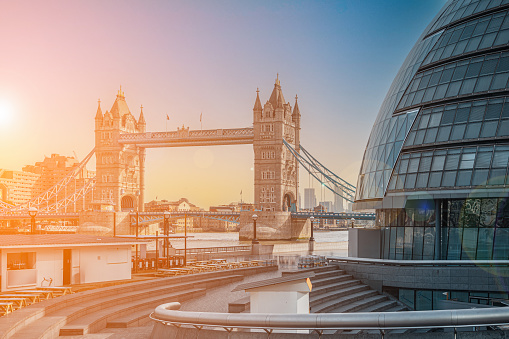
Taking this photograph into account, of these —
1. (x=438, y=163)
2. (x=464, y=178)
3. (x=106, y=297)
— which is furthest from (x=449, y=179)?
(x=106, y=297)

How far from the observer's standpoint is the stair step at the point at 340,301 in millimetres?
19858

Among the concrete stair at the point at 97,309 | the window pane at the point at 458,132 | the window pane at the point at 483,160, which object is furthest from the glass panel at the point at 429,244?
the concrete stair at the point at 97,309

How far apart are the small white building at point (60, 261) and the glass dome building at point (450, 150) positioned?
1280 centimetres

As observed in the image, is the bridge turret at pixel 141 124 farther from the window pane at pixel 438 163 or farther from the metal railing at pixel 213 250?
the window pane at pixel 438 163

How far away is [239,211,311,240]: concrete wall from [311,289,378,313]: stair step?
88811mm

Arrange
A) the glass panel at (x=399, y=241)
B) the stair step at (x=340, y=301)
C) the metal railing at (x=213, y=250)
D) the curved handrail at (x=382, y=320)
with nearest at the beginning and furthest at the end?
1. the curved handrail at (x=382, y=320)
2. the stair step at (x=340, y=301)
3. the glass panel at (x=399, y=241)
4. the metal railing at (x=213, y=250)

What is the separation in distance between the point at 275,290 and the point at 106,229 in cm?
12309

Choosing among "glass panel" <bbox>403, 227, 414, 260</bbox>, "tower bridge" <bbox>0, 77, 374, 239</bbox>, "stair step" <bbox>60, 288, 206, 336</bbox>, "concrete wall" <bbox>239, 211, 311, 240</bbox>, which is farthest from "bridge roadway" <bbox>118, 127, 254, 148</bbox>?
"stair step" <bbox>60, 288, 206, 336</bbox>

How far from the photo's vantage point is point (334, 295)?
73.8 ft

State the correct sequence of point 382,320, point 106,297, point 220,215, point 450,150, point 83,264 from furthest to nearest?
point 220,215 < point 450,150 < point 83,264 < point 106,297 < point 382,320

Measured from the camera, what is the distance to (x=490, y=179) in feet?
83.1

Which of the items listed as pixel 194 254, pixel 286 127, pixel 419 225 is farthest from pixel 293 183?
pixel 419 225

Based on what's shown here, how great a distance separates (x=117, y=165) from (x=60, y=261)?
5334 inches

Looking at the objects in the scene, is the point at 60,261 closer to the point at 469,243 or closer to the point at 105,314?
the point at 105,314
